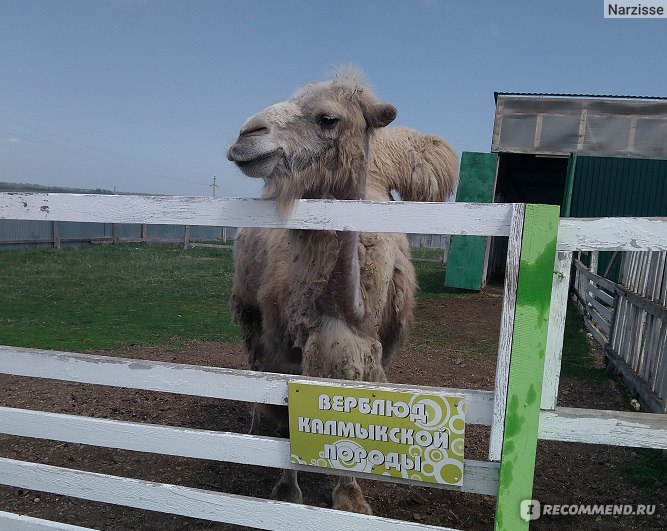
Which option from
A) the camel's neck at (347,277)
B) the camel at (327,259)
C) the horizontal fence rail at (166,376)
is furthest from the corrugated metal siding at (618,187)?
the horizontal fence rail at (166,376)

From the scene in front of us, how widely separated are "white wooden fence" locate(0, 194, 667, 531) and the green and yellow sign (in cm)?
8

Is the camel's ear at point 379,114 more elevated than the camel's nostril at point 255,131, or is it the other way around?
the camel's ear at point 379,114

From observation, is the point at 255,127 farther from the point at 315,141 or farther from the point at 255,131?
the point at 315,141

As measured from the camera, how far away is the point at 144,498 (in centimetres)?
240

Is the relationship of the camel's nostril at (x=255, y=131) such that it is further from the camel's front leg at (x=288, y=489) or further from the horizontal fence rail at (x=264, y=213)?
the camel's front leg at (x=288, y=489)

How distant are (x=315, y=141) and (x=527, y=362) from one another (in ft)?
5.28

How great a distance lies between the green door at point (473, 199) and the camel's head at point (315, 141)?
11.6 m

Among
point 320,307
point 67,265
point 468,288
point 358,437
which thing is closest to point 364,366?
point 320,307

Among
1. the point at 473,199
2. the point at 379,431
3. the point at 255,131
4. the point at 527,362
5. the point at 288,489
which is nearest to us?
the point at 527,362

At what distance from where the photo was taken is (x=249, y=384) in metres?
2.24

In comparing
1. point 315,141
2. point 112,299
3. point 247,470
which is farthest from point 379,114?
point 112,299

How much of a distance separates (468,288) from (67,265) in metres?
12.6

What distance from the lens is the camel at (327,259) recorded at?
2.72 m

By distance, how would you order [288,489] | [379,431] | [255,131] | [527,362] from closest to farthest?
1. [527,362]
2. [379,431]
3. [255,131]
4. [288,489]
